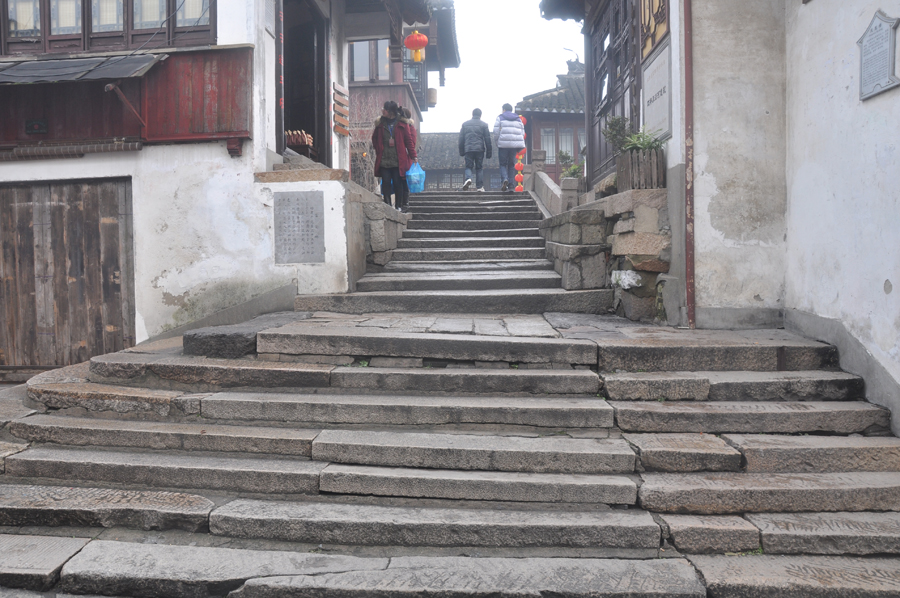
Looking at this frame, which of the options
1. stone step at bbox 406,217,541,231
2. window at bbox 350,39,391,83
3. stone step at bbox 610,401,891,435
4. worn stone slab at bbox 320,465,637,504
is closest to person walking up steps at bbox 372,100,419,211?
stone step at bbox 406,217,541,231

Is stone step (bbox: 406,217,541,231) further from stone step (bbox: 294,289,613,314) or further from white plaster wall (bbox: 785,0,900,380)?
white plaster wall (bbox: 785,0,900,380)

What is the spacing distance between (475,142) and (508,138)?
709 millimetres

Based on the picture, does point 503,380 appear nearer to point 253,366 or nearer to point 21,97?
point 253,366

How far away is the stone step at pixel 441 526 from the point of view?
115 inches

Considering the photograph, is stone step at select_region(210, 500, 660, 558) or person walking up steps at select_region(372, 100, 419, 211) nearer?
stone step at select_region(210, 500, 660, 558)

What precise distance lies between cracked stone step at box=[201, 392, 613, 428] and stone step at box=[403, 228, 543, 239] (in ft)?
15.9

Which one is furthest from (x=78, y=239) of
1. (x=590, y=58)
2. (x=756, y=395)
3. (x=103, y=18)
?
(x=590, y=58)

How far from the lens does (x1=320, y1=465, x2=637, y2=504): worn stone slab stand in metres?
3.15

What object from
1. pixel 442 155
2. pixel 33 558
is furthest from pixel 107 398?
pixel 442 155

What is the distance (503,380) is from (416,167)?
6.03 metres

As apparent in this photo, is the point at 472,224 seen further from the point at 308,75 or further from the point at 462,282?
the point at 308,75

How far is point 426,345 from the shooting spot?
4316 millimetres

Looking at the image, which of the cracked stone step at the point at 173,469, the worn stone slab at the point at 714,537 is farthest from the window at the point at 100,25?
the worn stone slab at the point at 714,537

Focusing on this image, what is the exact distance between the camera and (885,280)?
3629mm
